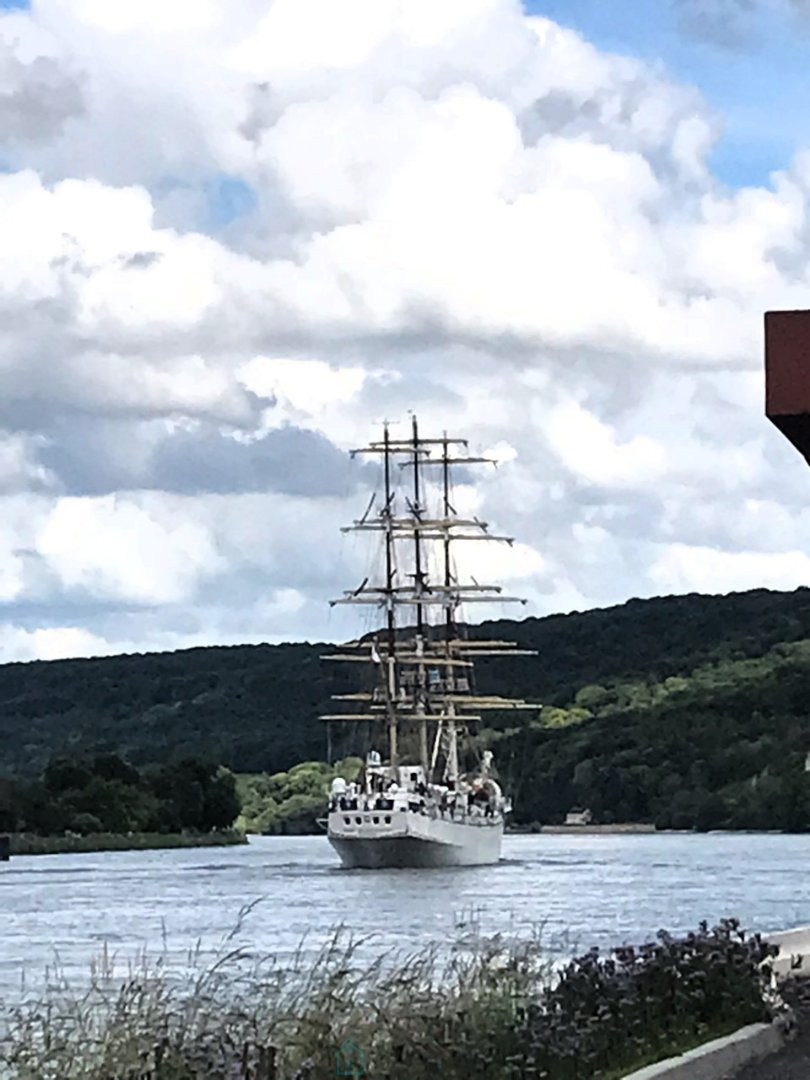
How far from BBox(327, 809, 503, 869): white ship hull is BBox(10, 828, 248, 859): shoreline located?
3611 centimetres

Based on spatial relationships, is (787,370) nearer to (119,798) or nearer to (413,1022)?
(413,1022)

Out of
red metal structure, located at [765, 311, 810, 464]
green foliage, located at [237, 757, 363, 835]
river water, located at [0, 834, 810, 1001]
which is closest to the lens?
red metal structure, located at [765, 311, 810, 464]

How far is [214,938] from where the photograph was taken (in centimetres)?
5262

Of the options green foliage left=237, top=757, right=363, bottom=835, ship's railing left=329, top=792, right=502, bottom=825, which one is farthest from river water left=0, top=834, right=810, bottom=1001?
green foliage left=237, top=757, right=363, bottom=835

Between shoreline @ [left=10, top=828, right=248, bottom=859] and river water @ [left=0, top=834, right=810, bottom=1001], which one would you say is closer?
river water @ [left=0, top=834, right=810, bottom=1001]

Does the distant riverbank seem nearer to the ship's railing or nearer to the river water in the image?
the river water

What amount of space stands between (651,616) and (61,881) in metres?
86.5

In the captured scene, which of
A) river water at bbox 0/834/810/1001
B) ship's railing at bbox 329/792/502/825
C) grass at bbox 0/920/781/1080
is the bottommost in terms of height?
river water at bbox 0/834/810/1001

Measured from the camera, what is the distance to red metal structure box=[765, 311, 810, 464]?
13.3 metres

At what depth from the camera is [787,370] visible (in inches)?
531

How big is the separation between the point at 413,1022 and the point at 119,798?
137 metres

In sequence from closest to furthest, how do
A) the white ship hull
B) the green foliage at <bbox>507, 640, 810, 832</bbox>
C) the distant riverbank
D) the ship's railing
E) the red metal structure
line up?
the red metal structure, the white ship hull, the ship's railing, the distant riverbank, the green foliage at <bbox>507, 640, 810, 832</bbox>

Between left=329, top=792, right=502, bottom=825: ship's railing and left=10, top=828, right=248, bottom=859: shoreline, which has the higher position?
left=329, top=792, right=502, bottom=825: ship's railing

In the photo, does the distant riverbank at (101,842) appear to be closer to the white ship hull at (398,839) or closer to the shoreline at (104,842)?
the shoreline at (104,842)
